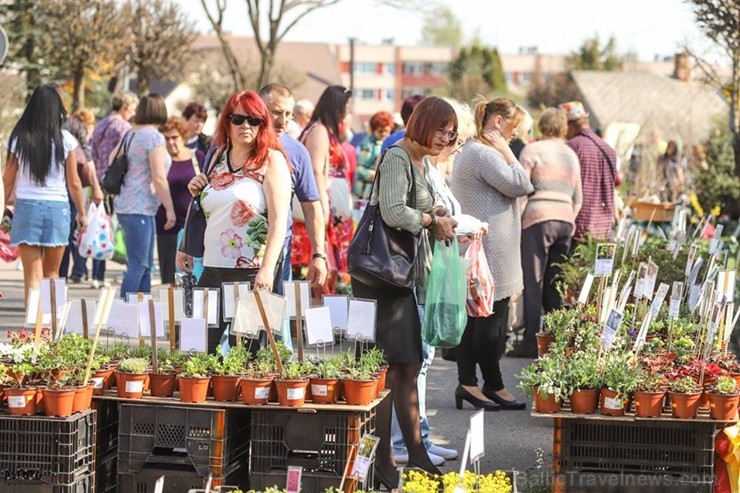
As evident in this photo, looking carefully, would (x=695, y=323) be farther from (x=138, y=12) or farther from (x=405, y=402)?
(x=138, y=12)

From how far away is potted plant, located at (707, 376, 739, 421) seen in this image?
5176mm

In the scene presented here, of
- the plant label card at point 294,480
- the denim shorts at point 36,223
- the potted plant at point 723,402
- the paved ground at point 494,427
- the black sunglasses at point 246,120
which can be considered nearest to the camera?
the plant label card at point 294,480

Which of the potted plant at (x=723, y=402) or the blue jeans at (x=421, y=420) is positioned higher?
the potted plant at (x=723, y=402)

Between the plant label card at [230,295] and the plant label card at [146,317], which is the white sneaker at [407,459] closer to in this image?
the plant label card at [230,295]

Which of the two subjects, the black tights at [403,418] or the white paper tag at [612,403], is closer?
the white paper tag at [612,403]

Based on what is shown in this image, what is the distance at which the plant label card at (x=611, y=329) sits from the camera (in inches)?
216

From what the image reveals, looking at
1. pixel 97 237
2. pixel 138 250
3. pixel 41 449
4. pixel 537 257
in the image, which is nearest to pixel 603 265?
pixel 537 257

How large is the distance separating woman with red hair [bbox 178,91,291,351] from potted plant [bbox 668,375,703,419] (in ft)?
6.14

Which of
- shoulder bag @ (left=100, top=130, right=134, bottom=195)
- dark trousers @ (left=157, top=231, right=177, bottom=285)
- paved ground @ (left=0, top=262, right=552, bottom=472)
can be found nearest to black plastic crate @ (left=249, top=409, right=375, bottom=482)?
paved ground @ (left=0, top=262, right=552, bottom=472)

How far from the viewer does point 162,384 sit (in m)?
5.42

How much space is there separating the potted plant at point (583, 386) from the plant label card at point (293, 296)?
115 centimetres

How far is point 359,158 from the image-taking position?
12.0 m

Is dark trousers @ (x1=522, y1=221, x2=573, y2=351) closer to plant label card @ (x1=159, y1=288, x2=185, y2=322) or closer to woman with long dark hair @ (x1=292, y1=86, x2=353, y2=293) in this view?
woman with long dark hair @ (x1=292, y1=86, x2=353, y2=293)

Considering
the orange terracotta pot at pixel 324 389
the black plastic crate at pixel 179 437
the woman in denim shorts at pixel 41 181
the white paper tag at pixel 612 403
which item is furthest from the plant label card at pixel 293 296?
the woman in denim shorts at pixel 41 181
